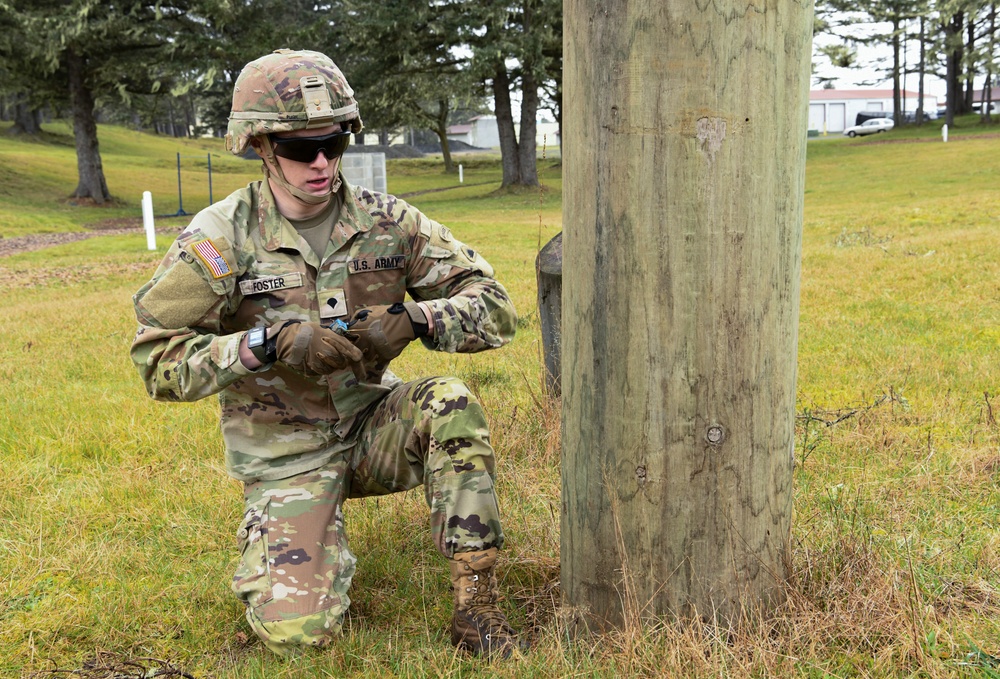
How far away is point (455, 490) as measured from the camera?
106 inches

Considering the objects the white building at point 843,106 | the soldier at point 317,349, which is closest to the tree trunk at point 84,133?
the soldier at point 317,349

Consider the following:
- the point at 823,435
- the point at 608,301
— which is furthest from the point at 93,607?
the point at 823,435

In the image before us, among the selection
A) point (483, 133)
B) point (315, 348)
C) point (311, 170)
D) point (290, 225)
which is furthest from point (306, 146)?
point (483, 133)

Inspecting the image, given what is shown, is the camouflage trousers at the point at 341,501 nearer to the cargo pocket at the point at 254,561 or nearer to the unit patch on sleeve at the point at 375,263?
the cargo pocket at the point at 254,561

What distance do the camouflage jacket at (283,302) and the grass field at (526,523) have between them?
0.48 m

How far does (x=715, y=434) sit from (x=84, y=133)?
28.1 metres

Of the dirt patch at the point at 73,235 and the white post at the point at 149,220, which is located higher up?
the white post at the point at 149,220

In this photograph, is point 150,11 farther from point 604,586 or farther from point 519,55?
point 604,586

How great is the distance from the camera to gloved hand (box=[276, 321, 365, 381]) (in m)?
→ 2.55

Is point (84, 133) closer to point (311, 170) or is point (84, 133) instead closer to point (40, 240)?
point (40, 240)

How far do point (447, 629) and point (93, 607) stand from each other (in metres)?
1.13

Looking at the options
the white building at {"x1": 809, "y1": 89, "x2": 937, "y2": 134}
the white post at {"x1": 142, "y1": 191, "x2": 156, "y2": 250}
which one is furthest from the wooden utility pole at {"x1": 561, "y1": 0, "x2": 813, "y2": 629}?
the white building at {"x1": 809, "y1": 89, "x2": 937, "y2": 134}

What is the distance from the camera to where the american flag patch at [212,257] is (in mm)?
2795

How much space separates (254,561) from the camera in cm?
290
